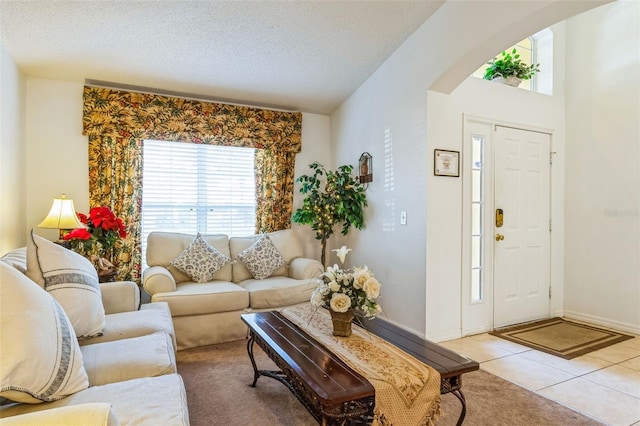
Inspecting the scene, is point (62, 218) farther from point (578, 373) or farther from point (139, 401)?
point (578, 373)

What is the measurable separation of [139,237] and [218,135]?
4.77 feet

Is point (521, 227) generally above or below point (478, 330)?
above

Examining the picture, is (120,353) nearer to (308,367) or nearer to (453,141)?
(308,367)

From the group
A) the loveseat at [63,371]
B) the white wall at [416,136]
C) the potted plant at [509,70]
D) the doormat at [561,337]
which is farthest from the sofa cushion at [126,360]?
the potted plant at [509,70]

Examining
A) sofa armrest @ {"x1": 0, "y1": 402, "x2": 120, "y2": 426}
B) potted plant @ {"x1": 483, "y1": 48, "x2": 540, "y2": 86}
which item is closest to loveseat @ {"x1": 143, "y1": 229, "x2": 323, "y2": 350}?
sofa armrest @ {"x1": 0, "y1": 402, "x2": 120, "y2": 426}

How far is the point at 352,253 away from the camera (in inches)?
167

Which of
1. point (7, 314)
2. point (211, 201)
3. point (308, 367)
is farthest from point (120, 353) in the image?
point (211, 201)

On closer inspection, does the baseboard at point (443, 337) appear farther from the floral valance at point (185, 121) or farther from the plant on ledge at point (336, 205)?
the floral valance at point (185, 121)

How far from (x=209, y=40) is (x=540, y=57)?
3840 millimetres

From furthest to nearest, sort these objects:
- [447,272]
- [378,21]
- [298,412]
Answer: [447,272] < [378,21] < [298,412]

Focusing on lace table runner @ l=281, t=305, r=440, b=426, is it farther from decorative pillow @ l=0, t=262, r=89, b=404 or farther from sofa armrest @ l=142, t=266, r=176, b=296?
sofa armrest @ l=142, t=266, r=176, b=296

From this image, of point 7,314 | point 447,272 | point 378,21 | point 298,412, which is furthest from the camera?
point 447,272

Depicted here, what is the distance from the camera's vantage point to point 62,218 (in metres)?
3.03

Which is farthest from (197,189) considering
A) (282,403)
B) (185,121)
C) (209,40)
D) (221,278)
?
(282,403)
